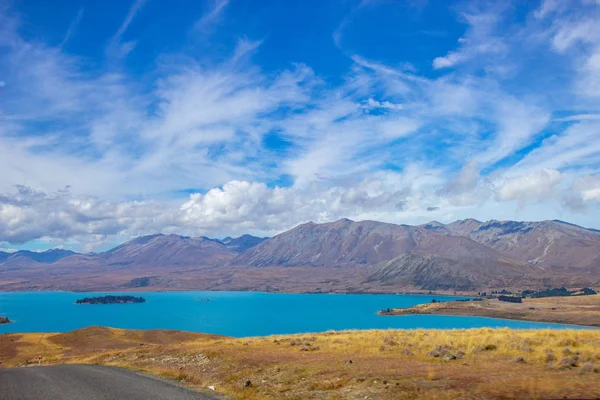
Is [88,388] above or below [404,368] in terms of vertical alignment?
below

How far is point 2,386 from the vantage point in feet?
71.7

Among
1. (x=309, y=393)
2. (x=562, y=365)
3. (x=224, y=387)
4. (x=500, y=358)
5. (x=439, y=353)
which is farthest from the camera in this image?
(x=439, y=353)

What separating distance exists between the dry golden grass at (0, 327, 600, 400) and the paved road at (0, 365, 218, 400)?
2.45m

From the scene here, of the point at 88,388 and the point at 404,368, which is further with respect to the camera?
the point at 404,368

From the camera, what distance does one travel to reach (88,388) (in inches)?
821

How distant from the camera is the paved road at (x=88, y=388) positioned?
18906 millimetres

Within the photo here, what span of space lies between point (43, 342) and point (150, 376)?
231 feet

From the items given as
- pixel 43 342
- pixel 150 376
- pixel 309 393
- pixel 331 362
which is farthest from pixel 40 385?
pixel 43 342

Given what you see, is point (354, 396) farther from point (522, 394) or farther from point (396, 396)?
point (522, 394)

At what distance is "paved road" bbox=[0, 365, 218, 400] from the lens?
744 inches

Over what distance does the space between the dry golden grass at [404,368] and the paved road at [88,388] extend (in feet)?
8.03

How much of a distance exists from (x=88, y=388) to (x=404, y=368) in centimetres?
1528

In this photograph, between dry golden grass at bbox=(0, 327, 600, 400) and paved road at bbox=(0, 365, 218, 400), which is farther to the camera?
paved road at bbox=(0, 365, 218, 400)

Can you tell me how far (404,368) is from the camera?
22.2 meters
